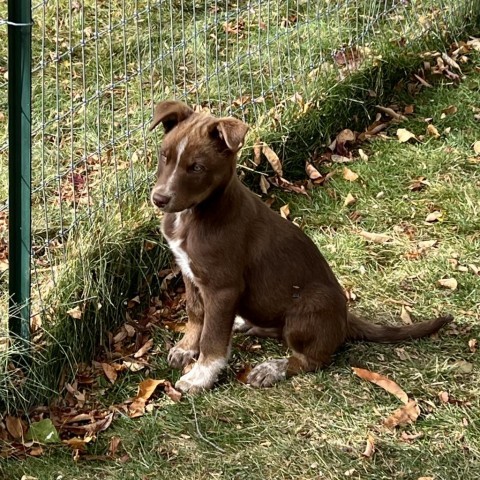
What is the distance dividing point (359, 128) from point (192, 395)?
282 cm

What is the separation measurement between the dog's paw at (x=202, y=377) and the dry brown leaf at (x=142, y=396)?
0.50 ft

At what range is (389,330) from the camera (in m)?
4.49

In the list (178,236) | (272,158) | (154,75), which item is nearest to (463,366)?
(178,236)

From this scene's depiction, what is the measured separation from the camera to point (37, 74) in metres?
6.44

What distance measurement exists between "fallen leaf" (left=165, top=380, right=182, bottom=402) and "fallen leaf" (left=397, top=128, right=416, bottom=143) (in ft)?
8.83

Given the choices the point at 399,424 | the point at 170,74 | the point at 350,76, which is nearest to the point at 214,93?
the point at 170,74

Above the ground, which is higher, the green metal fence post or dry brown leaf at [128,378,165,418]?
the green metal fence post

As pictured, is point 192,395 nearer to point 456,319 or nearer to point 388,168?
point 456,319

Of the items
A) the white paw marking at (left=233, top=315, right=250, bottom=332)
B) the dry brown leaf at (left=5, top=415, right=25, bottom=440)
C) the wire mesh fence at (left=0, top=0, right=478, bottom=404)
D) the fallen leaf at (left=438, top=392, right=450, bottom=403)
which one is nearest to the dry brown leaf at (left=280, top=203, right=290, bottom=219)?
the wire mesh fence at (left=0, top=0, right=478, bottom=404)

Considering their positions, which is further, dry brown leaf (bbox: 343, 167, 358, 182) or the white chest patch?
dry brown leaf (bbox: 343, 167, 358, 182)

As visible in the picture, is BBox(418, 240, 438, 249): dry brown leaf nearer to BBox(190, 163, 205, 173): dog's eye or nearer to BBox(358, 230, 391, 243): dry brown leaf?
BBox(358, 230, 391, 243): dry brown leaf

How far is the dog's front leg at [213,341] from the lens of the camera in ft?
13.6

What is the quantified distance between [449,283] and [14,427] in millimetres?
2402

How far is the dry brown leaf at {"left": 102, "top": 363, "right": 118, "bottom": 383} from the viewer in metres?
4.45
